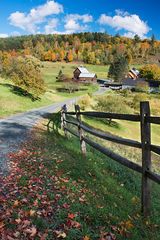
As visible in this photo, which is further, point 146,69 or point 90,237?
point 146,69

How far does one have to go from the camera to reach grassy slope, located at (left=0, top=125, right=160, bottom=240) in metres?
5.23

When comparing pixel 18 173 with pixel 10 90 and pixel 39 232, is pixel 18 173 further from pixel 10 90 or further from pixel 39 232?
pixel 10 90

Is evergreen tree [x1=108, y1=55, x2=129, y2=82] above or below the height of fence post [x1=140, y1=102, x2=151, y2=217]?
above

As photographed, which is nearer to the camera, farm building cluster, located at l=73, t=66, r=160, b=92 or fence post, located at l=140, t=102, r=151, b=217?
fence post, located at l=140, t=102, r=151, b=217

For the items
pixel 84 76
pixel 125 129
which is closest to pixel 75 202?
pixel 125 129

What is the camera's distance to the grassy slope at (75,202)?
5.23 meters

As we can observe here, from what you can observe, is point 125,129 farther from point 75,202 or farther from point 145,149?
point 145,149

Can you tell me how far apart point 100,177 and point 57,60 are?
178514mm

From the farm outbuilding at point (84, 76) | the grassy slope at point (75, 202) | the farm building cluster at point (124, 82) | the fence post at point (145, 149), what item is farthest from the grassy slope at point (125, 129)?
the farm outbuilding at point (84, 76)

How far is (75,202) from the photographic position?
245 inches

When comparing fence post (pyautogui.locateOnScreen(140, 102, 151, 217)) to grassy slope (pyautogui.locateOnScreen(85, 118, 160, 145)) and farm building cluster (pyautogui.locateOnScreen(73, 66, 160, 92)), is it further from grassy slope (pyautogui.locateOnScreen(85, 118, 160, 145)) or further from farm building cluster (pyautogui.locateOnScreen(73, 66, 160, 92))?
farm building cluster (pyautogui.locateOnScreen(73, 66, 160, 92))

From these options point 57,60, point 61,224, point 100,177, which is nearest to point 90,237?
point 61,224

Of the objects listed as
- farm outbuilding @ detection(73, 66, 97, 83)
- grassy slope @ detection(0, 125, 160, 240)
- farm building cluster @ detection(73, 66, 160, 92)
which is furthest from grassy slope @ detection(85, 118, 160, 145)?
farm outbuilding @ detection(73, 66, 97, 83)

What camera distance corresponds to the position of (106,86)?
118 meters
